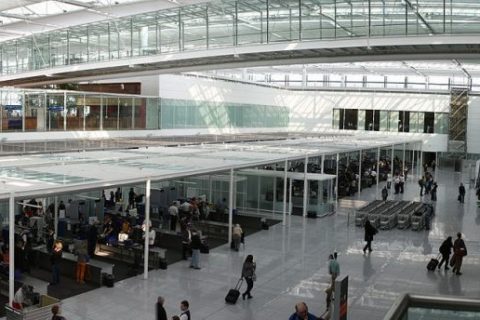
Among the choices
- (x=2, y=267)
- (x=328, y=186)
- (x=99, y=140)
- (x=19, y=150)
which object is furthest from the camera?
(x=99, y=140)

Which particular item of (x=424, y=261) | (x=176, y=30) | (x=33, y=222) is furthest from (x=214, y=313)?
(x=176, y=30)

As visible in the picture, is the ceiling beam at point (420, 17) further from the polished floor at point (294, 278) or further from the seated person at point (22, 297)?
the seated person at point (22, 297)

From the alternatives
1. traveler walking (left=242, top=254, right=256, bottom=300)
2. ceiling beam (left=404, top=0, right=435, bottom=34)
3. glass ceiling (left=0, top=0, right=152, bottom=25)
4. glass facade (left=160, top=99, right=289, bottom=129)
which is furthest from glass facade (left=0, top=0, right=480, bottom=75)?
traveler walking (left=242, top=254, right=256, bottom=300)

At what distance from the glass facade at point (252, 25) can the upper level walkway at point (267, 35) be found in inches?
1.5

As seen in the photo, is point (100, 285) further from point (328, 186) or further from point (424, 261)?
point (328, 186)

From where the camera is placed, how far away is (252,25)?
26016 mm

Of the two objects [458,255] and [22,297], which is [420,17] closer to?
[458,255]

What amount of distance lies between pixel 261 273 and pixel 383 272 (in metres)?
3.36

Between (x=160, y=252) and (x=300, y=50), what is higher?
(x=300, y=50)

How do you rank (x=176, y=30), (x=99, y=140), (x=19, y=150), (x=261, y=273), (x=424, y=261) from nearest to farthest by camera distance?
(x=261, y=273) → (x=424, y=261) → (x=19, y=150) → (x=176, y=30) → (x=99, y=140)

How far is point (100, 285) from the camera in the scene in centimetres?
1389

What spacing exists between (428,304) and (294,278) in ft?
34.7

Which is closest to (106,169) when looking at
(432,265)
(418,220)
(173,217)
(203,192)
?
(173,217)

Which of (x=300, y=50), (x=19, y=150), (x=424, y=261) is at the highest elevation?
(x=300, y=50)
